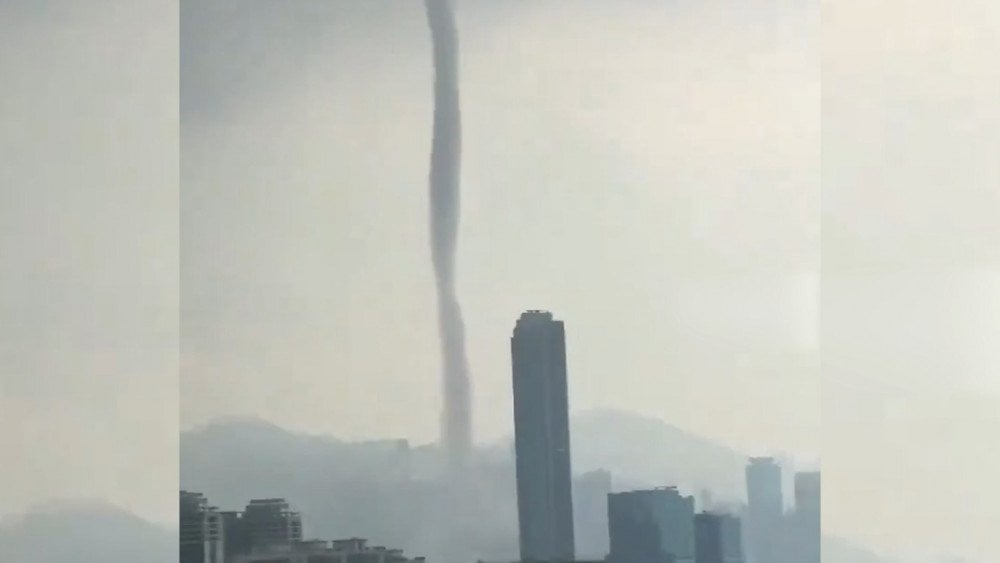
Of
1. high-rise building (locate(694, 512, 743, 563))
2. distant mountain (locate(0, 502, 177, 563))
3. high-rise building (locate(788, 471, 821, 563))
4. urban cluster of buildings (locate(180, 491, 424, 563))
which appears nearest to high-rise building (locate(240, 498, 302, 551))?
urban cluster of buildings (locate(180, 491, 424, 563))

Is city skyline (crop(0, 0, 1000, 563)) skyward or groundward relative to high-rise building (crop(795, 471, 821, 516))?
skyward

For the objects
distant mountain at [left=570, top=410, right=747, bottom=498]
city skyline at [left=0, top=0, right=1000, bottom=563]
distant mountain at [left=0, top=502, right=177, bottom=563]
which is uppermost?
city skyline at [left=0, top=0, right=1000, bottom=563]

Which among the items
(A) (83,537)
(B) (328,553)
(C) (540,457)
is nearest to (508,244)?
(C) (540,457)

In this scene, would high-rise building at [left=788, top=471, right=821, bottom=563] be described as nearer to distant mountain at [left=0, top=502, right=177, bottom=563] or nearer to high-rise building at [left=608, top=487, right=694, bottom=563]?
high-rise building at [left=608, top=487, right=694, bottom=563]

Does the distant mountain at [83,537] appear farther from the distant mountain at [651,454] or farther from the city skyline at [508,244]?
the distant mountain at [651,454]

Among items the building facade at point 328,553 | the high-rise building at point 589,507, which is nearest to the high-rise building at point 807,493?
the high-rise building at point 589,507

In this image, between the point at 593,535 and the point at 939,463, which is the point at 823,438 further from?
the point at 593,535
